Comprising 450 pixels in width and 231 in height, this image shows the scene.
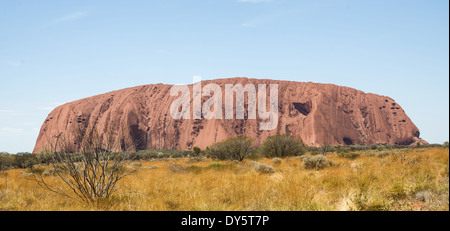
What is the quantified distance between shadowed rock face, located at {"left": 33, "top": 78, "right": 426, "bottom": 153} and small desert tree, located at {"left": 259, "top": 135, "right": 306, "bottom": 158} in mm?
74226

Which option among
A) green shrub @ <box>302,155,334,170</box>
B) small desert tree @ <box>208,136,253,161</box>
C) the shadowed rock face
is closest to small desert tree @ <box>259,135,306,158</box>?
small desert tree @ <box>208,136,253,161</box>

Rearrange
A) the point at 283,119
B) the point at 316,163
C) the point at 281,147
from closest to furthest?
the point at 316,163 < the point at 281,147 < the point at 283,119

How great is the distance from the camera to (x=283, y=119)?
114438mm

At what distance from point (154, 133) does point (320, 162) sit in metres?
112

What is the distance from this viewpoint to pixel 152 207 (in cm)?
529

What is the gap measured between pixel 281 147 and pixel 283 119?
292 feet

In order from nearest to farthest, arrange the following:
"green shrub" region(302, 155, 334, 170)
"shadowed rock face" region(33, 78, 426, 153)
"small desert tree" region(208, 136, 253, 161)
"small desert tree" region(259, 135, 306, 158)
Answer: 1. "green shrub" region(302, 155, 334, 170)
2. "small desert tree" region(208, 136, 253, 161)
3. "small desert tree" region(259, 135, 306, 158)
4. "shadowed rock face" region(33, 78, 426, 153)

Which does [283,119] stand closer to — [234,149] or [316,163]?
[234,149]

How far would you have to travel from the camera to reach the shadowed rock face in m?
108

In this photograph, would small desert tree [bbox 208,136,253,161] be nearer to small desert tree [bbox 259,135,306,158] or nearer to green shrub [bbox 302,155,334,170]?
small desert tree [bbox 259,135,306,158]

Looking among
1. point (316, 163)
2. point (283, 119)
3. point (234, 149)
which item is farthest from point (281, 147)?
point (283, 119)

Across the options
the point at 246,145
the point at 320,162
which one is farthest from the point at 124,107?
the point at 320,162

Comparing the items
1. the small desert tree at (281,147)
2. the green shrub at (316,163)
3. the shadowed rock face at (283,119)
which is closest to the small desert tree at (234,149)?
the small desert tree at (281,147)
